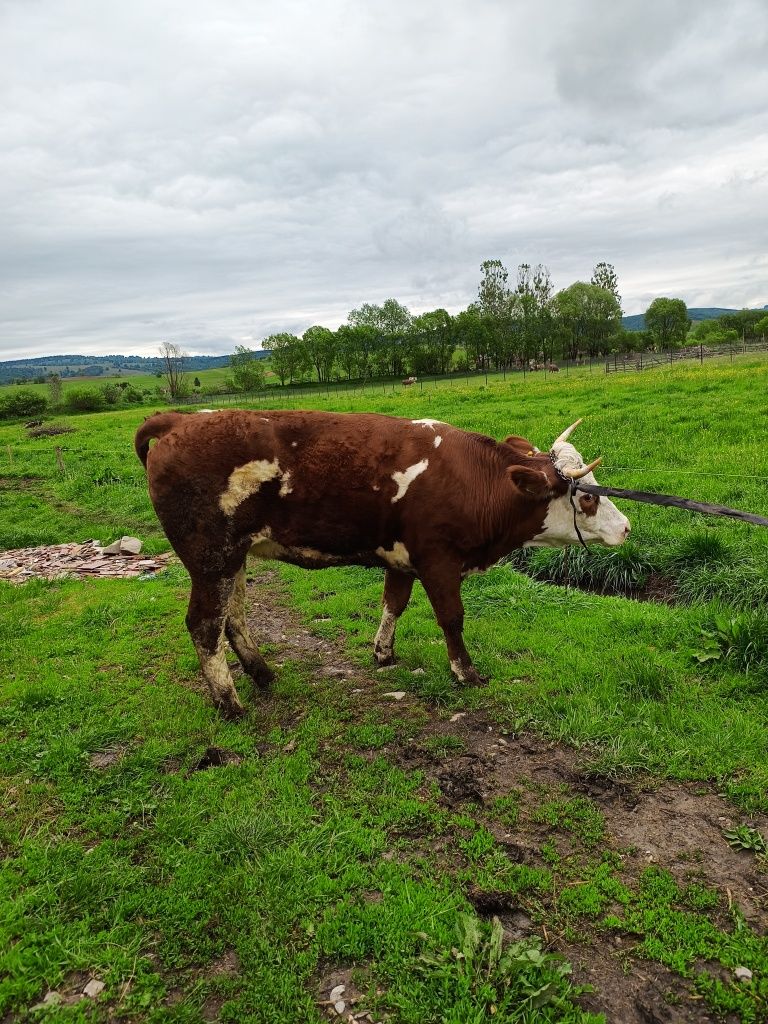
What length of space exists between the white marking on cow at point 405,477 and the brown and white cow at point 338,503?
0.01m

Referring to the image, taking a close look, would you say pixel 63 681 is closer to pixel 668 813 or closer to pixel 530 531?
pixel 530 531

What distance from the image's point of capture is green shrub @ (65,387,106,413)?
2557 inches

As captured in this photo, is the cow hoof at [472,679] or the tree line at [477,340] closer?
the cow hoof at [472,679]

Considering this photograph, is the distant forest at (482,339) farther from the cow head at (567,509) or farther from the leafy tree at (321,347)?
the cow head at (567,509)

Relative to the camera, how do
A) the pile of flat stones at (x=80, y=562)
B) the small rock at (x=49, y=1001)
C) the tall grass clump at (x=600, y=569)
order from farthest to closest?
the pile of flat stones at (x=80, y=562) < the tall grass clump at (x=600, y=569) < the small rock at (x=49, y=1001)

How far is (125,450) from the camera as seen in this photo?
73.5 feet

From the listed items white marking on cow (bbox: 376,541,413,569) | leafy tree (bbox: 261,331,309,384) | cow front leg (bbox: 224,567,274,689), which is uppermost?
leafy tree (bbox: 261,331,309,384)

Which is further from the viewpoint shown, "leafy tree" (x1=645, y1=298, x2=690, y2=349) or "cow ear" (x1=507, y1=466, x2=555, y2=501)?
"leafy tree" (x1=645, y1=298, x2=690, y2=349)

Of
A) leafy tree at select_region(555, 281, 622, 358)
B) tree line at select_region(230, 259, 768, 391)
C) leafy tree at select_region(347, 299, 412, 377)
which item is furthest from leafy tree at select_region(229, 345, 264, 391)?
leafy tree at select_region(555, 281, 622, 358)

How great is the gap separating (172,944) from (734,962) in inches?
113

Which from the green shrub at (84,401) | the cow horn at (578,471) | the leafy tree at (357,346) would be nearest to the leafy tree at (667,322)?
the leafy tree at (357,346)

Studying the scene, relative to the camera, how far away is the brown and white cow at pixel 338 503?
511 cm

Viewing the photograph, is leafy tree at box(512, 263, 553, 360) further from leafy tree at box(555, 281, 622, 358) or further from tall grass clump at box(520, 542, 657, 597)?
tall grass clump at box(520, 542, 657, 597)

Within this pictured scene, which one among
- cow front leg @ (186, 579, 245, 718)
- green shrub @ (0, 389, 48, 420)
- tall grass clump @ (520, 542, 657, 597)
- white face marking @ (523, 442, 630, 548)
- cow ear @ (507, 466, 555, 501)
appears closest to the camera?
cow front leg @ (186, 579, 245, 718)
